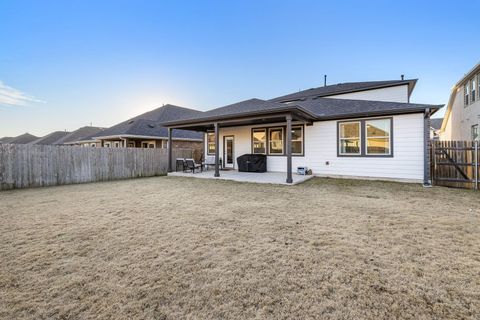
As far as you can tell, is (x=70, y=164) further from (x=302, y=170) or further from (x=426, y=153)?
(x=426, y=153)

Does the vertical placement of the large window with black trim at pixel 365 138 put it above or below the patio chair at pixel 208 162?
above

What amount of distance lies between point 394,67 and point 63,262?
Result: 19274mm

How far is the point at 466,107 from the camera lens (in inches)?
537

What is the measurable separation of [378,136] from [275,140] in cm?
462

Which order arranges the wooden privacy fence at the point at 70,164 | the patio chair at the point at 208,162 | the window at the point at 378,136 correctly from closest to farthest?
the wooden privacy fence at the point at 70,164 → the window at the point at 378,136 → the patio chair at the point at 208,162

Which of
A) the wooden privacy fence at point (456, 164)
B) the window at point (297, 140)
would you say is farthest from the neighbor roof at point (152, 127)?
the wooden privacy fence at point (456, 164)

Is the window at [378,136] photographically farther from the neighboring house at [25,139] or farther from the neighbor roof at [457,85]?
the neighboring house at [25,139]

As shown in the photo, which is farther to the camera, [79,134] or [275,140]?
[79,134]

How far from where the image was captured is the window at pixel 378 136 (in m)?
8.95

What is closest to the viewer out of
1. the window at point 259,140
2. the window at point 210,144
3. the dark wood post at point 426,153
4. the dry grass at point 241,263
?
the dry grass at point 241,263

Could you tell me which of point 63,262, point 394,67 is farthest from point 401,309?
point 394,67

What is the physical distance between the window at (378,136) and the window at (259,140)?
4833mm

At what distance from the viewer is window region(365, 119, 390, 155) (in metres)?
8.95

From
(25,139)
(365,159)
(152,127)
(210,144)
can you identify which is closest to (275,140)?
(365,159)
